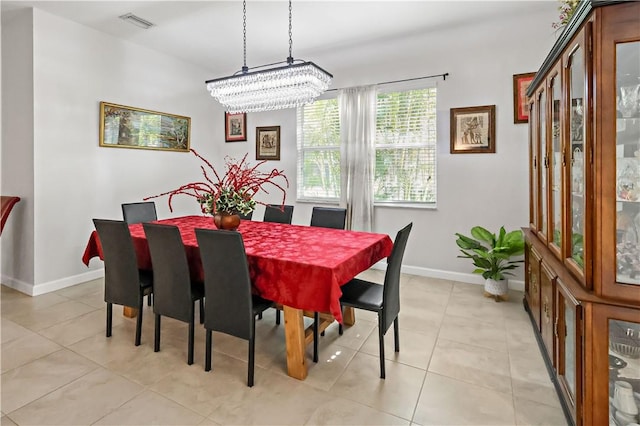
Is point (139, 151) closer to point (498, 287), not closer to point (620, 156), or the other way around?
point (498, 287)

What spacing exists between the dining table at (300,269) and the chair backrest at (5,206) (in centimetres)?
179

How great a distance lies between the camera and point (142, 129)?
447 centimetres

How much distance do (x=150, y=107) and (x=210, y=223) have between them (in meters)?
2.28

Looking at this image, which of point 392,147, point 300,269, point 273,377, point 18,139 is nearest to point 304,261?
point 300,269

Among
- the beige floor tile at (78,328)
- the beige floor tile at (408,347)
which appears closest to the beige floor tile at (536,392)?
the beige floor tile at (408,347)

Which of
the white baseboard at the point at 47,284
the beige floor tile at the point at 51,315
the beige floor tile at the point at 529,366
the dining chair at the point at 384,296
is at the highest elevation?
the dining chair at the point at 384,296

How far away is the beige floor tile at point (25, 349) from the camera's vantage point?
7.48ft

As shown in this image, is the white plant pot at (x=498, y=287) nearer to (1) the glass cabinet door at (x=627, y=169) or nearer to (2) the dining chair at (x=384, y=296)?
(2) the dining chair at (x=384, y=296)

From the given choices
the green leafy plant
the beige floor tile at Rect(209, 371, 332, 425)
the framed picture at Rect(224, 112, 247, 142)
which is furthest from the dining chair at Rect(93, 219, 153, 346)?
the framed picture at Rect(224, 112, 247, 142)

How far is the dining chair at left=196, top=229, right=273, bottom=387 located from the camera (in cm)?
198

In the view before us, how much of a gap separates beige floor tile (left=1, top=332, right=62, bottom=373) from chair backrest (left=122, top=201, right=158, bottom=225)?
1.22 metres

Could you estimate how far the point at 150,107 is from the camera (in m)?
4.57

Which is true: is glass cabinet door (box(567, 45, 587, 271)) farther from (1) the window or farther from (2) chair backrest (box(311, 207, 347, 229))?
(1) the window

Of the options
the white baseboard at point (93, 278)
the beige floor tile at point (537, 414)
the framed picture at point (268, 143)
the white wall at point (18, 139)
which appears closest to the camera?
the beige floor tile at point (537, 414)
